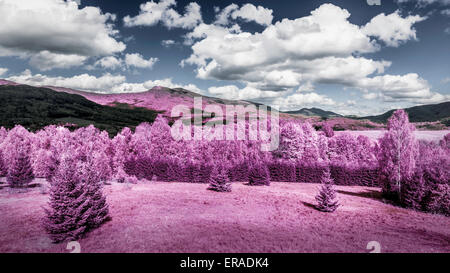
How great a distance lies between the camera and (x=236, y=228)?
9.88 metres

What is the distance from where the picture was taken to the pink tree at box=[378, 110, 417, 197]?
56.0 feet

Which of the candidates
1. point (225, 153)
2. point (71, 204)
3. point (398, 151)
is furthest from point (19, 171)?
point (398, 151)

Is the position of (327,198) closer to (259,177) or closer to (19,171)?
(259,177)

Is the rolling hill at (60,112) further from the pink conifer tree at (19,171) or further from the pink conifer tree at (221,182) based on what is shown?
the pink conifer tree at (221,182)

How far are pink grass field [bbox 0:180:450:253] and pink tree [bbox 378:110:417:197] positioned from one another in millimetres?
3078

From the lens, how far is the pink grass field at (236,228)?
8062 mm

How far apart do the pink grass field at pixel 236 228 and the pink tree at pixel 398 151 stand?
3078 mm

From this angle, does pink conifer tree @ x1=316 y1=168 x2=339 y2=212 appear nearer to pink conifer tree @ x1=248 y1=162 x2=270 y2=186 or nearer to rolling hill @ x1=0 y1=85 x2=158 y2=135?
pink conifer tree @ x1=248 y1=162 x2=270 y2=186

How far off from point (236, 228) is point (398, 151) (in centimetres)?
1627

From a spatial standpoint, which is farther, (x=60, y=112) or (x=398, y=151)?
(x=60, y=112)

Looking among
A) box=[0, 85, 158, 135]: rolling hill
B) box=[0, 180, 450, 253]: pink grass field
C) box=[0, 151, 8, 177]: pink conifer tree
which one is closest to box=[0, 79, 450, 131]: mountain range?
box=[0, 85, 158, 135]: rolling hill

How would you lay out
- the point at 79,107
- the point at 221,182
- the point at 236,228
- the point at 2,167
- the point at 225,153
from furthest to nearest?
the point at 79,107, the point at 225,153, the point at 2,167, the point at 221,182, the point at 236,228

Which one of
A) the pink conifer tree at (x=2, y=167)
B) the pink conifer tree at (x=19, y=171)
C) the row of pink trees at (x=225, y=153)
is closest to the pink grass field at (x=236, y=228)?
the row of pink trees at (x=225, y=153)

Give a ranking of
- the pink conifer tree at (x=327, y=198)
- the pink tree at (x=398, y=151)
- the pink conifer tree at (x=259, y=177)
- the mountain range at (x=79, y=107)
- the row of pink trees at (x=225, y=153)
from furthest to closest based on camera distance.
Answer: the mountain range at (x=79, y=107)
the pink conifer tree at (x=259, y=177)
the row of pink trees at (x=225, y=153)
the pink tree at (x=398, y=151)
the pink conifer tree at (x=327, y=198)
